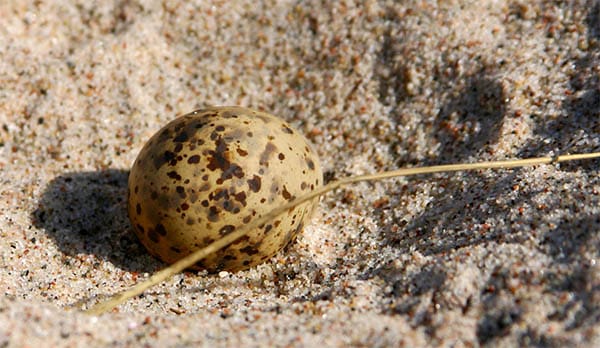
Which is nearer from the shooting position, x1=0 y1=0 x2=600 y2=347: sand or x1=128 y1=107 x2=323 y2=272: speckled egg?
x1=0 y1=0 x2=600 y2=347: sand

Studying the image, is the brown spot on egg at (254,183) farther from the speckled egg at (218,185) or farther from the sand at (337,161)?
the sand at (337,161)

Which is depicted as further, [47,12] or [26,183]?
[47,12]

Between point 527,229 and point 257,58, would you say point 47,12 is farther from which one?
point 527,229

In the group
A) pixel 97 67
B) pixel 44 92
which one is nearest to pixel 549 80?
pixel 97 67

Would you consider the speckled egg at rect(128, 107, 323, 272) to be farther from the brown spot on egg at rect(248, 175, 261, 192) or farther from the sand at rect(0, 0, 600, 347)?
the sand at rect(0, 0, 600, 347)

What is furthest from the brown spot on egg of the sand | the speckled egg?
the sand

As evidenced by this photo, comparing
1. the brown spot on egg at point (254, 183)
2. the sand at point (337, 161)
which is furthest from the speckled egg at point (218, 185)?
the sand at point (337, 161)
